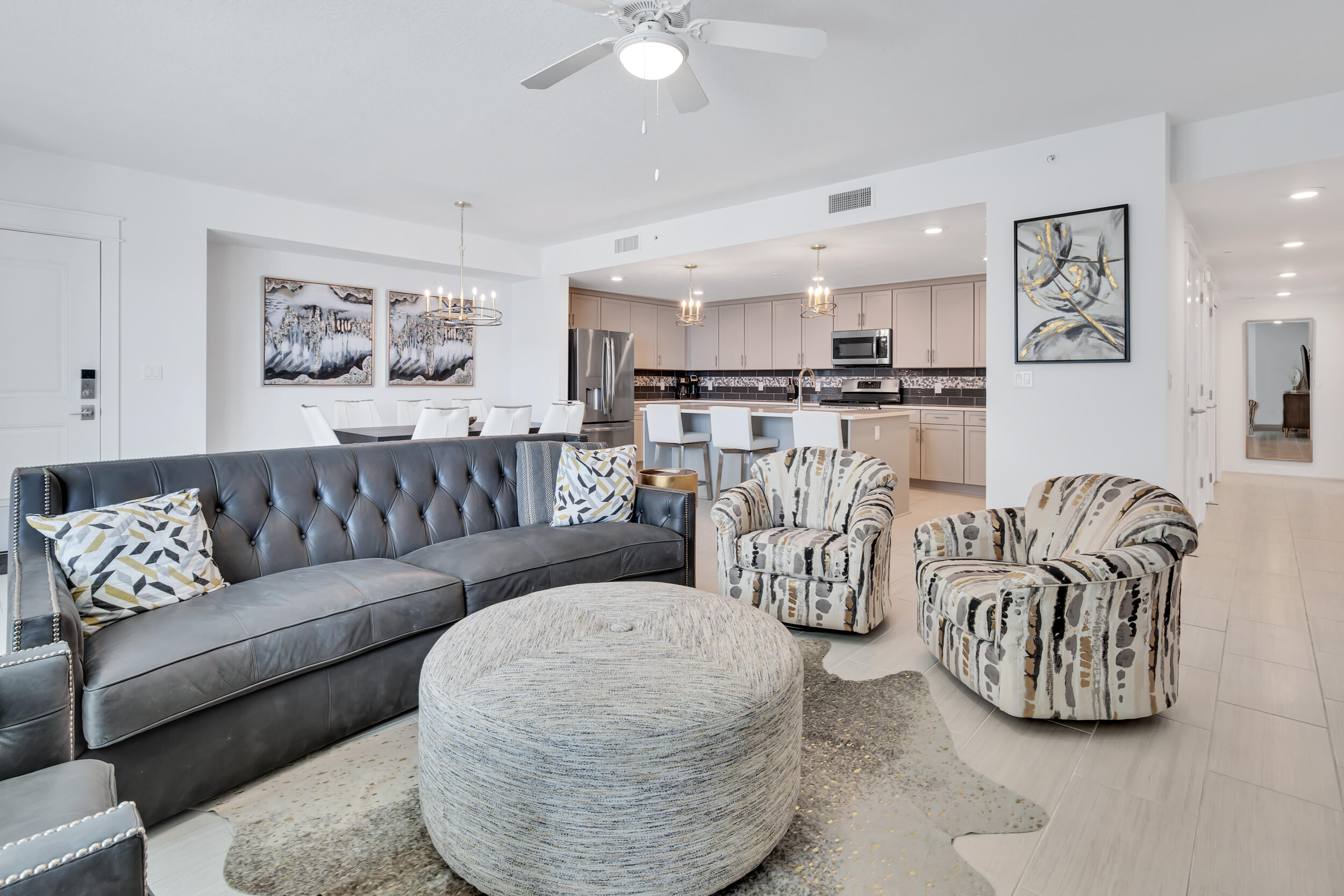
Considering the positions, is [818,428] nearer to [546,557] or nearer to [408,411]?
[546,557]

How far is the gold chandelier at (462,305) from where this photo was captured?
5570 millimetres

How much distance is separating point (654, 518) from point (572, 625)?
153 cm

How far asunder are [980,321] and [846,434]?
2695 millimetres

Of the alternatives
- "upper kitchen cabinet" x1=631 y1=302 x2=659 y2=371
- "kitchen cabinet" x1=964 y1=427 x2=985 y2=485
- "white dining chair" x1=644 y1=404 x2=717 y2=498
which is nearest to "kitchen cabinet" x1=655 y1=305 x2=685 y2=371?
"upper kitchen cabinet" x1=631 y1=302 x2=659 y2=371

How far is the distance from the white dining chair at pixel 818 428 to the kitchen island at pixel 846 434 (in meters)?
0.20

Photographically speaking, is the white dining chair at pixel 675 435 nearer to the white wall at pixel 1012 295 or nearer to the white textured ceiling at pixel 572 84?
the white textured ceiling at pixel 572 84

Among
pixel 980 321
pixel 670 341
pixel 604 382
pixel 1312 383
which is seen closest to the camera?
pixel 980 321

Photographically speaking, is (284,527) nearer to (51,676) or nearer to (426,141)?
(51,676)

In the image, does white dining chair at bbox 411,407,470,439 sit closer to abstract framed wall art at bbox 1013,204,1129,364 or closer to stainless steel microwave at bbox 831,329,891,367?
abstract framed wall art at bbox 1013,204,1129,364

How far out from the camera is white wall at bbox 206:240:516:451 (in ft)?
18.7

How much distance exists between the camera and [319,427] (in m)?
4.85

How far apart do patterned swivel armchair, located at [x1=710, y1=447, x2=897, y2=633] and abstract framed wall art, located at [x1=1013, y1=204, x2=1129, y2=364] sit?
5.49 ft

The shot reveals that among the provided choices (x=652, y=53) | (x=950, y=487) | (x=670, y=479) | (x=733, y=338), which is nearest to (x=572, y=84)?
(x=652, y=53)

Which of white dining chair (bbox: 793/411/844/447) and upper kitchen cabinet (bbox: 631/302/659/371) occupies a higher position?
upper kitchen cabinet (bbox: 631/302/659/371)
